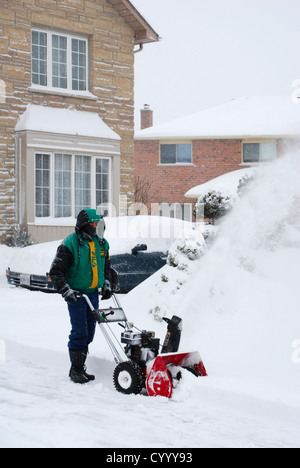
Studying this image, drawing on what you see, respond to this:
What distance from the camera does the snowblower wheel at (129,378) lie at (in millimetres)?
6270

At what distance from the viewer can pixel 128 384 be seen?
6.33m

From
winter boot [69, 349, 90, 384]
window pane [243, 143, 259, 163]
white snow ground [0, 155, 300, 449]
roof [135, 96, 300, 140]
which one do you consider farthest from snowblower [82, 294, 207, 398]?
window pane [243, 143, 259, 163]

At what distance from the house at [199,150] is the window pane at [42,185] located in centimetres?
1193

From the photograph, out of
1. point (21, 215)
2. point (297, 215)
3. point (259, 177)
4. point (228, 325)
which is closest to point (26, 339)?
point (228, 325)

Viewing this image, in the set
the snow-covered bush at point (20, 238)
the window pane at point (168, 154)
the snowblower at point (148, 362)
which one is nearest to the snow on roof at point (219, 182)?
the window pane at point (168, 154)

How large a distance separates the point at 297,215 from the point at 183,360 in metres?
6.22

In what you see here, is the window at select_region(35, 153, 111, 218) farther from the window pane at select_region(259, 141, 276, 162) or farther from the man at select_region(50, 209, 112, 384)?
the window pane at select_region(259, 141, 276, 162)

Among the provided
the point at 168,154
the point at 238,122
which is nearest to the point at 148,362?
the point at 168,154

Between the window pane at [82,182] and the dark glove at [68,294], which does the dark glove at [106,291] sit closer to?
the dark glove at [68,294]


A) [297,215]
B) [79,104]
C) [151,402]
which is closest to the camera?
[151,402]

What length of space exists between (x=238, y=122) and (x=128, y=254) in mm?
19550

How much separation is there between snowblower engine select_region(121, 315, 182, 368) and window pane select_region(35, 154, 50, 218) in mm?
11533

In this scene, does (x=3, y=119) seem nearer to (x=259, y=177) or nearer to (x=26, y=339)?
(x=259, y=177)

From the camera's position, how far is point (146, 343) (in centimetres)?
645
